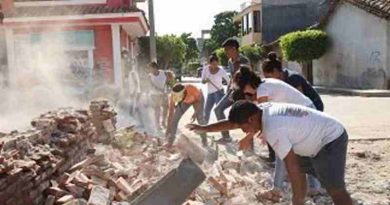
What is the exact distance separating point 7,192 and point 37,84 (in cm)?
1038

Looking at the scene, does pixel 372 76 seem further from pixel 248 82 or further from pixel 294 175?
pixel 294 175

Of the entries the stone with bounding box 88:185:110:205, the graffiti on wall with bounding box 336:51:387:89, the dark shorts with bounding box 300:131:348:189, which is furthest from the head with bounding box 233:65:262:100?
the graffiti on wall with bounding box 336:51:387:89

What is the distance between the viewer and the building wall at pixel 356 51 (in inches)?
1008

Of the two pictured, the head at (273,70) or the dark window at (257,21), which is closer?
the head at (273,70)

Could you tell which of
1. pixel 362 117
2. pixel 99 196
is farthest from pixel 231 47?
pixel 362 117

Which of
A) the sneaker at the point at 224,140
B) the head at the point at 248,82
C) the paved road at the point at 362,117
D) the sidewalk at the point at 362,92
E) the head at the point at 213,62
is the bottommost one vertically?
the sidewalk at the point at 362,92

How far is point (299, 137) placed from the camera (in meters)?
4.43

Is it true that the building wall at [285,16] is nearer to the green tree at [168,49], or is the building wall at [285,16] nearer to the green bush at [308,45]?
the green tree at [168,49]

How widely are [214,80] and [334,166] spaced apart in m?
6.12

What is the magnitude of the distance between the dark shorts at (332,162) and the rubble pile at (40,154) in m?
2.30

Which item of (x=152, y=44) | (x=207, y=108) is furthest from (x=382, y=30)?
(x=207, y=108)

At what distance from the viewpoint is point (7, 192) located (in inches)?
182

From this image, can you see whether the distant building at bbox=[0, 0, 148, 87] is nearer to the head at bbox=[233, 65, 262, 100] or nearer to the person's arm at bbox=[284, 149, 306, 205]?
the head at bbox=[233, 65, 262, 100]

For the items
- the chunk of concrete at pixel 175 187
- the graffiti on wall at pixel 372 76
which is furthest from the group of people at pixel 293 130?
the graffiti on wall at pixel 372 76
